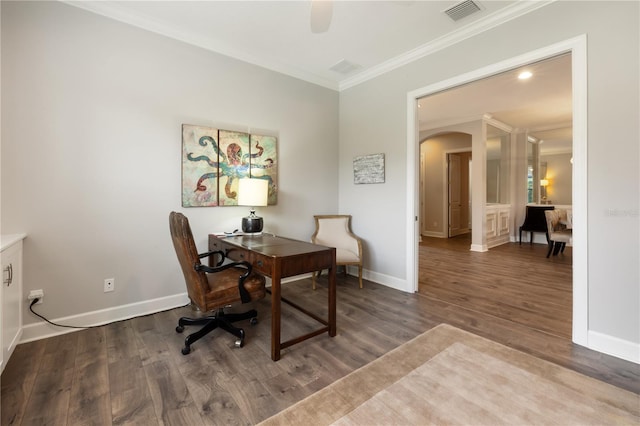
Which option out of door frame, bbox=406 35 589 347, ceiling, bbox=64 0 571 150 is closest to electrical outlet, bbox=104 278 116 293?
ceiling, bbox=64 0 571 150

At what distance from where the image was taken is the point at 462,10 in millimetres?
2516

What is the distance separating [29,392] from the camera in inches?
65.6

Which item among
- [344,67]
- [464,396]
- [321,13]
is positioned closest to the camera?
[464,396]

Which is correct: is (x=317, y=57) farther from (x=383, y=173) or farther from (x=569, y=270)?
(x=569, y=270)

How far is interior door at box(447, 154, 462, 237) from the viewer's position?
786 centimetres

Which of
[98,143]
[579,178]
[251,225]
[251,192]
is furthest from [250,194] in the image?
[579,178]

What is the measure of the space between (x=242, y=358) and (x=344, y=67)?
136 inches

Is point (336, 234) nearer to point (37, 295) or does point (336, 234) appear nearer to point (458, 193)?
point (37, 295)

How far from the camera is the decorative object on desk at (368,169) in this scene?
3729mm

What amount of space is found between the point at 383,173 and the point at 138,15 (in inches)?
119

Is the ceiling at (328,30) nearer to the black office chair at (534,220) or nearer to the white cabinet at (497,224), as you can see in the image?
the white cabinet at (497,224)

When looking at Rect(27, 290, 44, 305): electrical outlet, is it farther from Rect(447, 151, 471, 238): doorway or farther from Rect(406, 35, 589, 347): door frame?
Rect(447, 151, 471, 238): doorway

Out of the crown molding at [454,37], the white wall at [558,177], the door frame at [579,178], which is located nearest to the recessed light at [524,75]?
the crown molding at [454,37]

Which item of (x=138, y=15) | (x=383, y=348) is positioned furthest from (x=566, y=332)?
(x=138, y=15)
